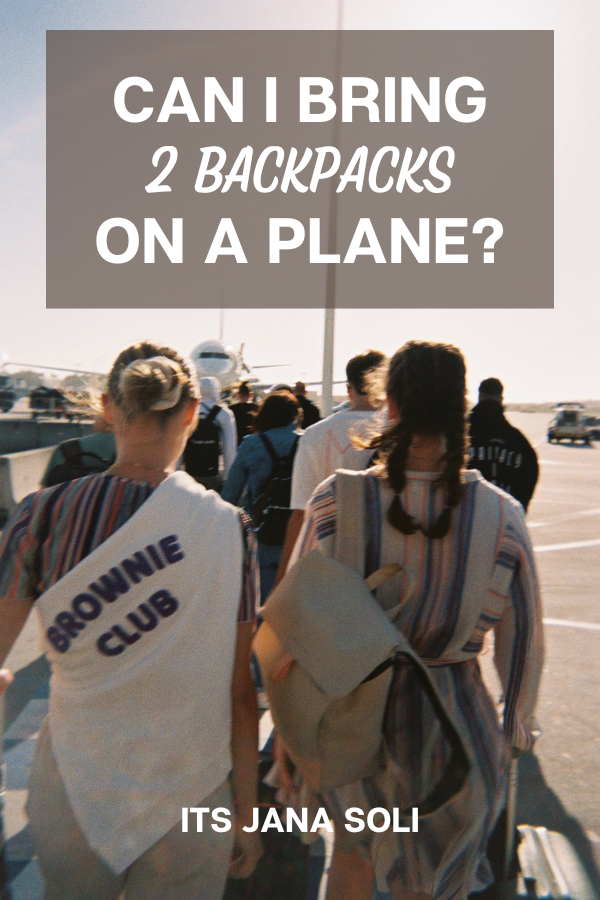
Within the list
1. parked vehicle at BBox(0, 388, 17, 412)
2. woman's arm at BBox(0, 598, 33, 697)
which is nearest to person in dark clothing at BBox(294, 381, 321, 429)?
woman's arm at BBox(0, 598, 33, 697)

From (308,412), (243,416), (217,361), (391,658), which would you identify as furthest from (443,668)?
(217,361)

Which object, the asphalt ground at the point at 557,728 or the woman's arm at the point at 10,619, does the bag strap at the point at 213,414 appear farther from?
the woman's arm at the point at 10,619

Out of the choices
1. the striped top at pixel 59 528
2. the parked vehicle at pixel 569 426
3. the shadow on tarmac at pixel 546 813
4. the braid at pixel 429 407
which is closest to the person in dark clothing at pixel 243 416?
the shadow on tarmac at pixel 546 813

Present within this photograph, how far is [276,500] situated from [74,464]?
129 centimetres

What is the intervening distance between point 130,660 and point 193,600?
19 cm

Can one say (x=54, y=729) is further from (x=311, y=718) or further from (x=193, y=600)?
(x=311, y=718)

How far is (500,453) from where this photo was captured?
16.8 feet

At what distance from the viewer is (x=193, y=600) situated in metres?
1.74

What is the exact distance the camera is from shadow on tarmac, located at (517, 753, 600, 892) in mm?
3320

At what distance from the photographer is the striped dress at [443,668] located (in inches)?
78.0

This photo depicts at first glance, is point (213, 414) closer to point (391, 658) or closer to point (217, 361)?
point (391, 658)

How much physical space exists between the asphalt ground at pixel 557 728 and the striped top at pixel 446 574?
1.67m

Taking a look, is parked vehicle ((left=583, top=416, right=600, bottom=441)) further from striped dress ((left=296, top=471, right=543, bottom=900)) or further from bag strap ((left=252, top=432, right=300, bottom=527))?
striped dress ((left=296, top=471, right=543, bottom=900))

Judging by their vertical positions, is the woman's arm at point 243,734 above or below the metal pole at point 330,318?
below
